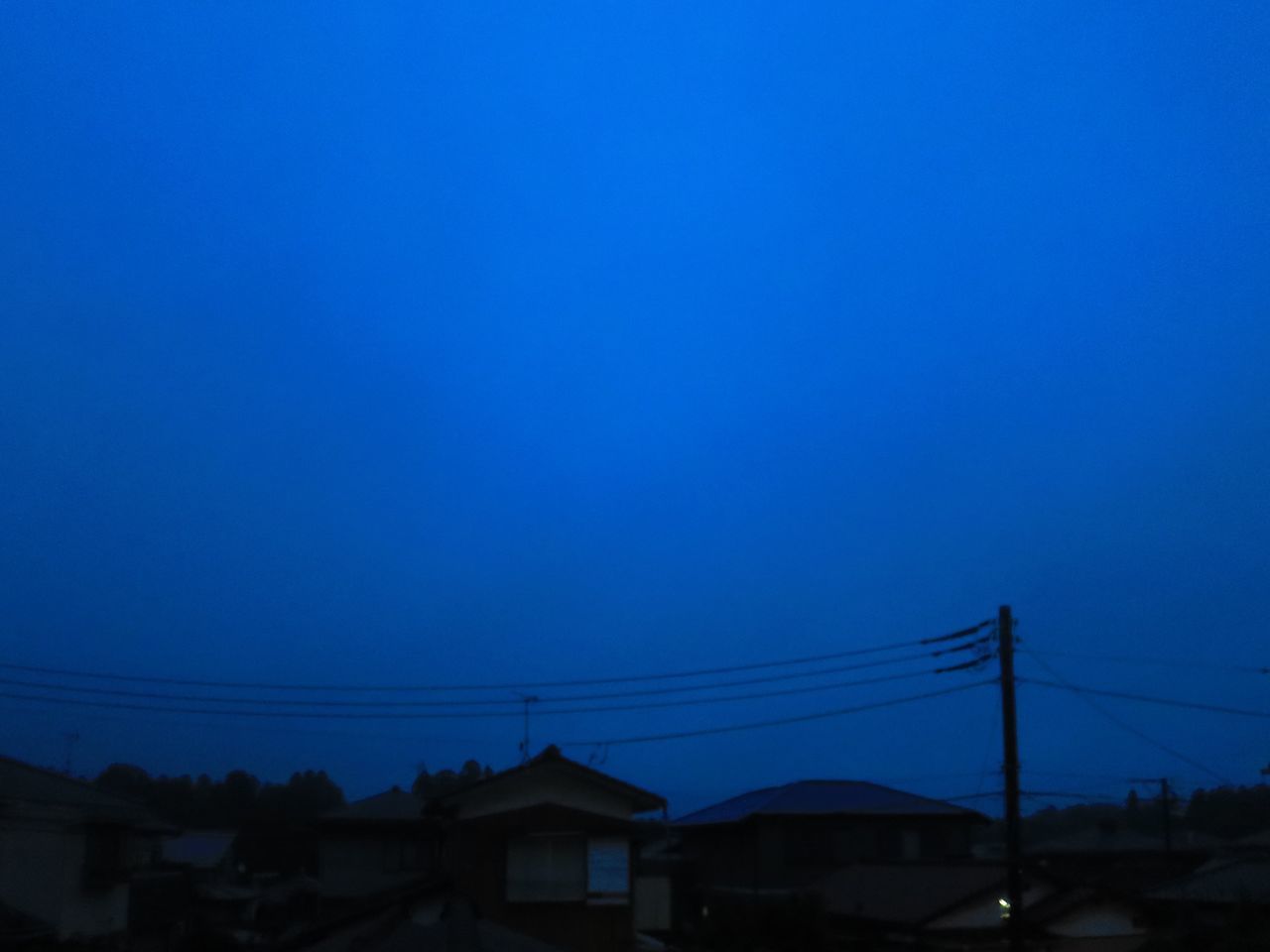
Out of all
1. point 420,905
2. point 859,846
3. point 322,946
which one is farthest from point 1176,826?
point 322,946

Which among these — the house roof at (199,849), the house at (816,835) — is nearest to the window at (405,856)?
the house at (816,835)

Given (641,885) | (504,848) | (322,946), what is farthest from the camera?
(641,885)

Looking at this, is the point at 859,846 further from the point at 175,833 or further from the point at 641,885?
the point at 175,833

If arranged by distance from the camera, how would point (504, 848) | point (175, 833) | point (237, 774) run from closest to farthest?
1. point (504, 848)
2. point (175, 833)
3. point (237, 774)

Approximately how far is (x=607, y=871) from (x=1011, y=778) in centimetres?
1049

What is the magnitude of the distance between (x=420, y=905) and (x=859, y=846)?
67.0ft

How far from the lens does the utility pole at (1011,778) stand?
21.7 meters

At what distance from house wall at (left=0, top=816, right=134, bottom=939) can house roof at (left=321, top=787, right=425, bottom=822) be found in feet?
21.4

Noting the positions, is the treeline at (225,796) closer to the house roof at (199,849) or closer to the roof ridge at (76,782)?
the house roof at (199,849)

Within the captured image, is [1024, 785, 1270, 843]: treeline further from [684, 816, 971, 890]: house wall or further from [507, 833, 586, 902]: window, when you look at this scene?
[507, 833, 586, 902]: window

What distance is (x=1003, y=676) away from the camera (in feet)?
73.8

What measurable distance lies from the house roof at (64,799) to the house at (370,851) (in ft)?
17.2

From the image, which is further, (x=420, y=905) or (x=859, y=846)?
(x=859, y=846)

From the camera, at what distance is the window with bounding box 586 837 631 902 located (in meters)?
28.0
